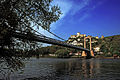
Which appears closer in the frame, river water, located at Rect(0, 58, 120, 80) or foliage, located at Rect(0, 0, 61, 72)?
foliage, located at Rect(0, 0, 61, 72)

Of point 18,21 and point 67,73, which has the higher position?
point 18,21

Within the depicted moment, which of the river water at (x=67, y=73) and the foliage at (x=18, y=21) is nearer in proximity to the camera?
the foliage at (x=18, y=21)

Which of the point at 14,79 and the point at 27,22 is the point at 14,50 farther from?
the point at 14,79

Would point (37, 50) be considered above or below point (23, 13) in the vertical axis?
below

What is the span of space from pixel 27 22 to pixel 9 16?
166cm

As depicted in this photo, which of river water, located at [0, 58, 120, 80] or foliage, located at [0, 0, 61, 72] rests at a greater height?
foliage, located at [0, 0, 61, 72]

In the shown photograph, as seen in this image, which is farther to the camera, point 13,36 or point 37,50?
point 37,50

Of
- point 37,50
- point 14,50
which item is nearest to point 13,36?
point 14,50

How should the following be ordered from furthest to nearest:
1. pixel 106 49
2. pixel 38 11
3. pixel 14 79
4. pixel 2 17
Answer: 1. pixel 106 49
2. pixel 14 79
3. pixel 38 11
4. pixel 2 17

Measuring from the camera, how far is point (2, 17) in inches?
309

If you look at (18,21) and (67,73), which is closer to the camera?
(18,21)

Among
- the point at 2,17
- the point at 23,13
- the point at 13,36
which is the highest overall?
the point at 23,13

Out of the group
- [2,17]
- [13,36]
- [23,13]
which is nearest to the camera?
[2,17]

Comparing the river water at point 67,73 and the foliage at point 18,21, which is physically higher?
the foliage at point 18,21
